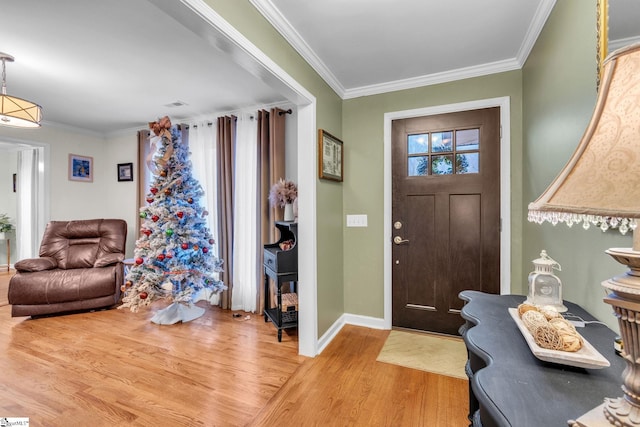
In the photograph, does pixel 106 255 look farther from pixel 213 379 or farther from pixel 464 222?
pixel 464 222

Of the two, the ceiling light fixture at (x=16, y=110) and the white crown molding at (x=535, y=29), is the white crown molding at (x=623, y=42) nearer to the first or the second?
the white crown molding at (x=535, y=29)

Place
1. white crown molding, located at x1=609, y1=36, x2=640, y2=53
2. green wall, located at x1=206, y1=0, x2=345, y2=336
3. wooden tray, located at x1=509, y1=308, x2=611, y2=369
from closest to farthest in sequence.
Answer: wooden tray, located at x1=509, y1=308, x2=611, y2=369 → white crown molding, located at x1=609, y1=36, x2=640, y2=53 → green wall, located at x1=206, y1=0, x2=345, y2=336

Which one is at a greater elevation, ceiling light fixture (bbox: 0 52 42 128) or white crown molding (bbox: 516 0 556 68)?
white crown molding (bbox: 516 0 556 68)

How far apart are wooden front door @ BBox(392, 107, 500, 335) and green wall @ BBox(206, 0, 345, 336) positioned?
22.8 inches

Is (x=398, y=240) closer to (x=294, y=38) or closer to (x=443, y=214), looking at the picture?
(x=443, y=214)

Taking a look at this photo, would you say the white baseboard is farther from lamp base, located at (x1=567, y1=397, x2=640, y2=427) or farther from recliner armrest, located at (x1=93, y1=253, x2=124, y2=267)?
recliner armrest, located at (x1=93, y1=253, x2=124, y2=267)

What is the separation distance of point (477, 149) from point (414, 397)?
209 cm

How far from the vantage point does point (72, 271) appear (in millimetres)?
3301

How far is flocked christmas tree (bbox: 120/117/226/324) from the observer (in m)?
2.99

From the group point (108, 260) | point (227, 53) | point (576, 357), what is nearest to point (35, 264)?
point (108, 260)

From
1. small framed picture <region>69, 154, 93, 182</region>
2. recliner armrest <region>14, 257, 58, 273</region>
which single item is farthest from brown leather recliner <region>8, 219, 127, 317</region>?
small framed picture <region>69, 154, 93, 182</region>

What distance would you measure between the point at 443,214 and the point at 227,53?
220 centimetres

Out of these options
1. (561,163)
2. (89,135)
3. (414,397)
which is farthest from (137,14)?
(89,135)

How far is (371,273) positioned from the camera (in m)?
2.88
